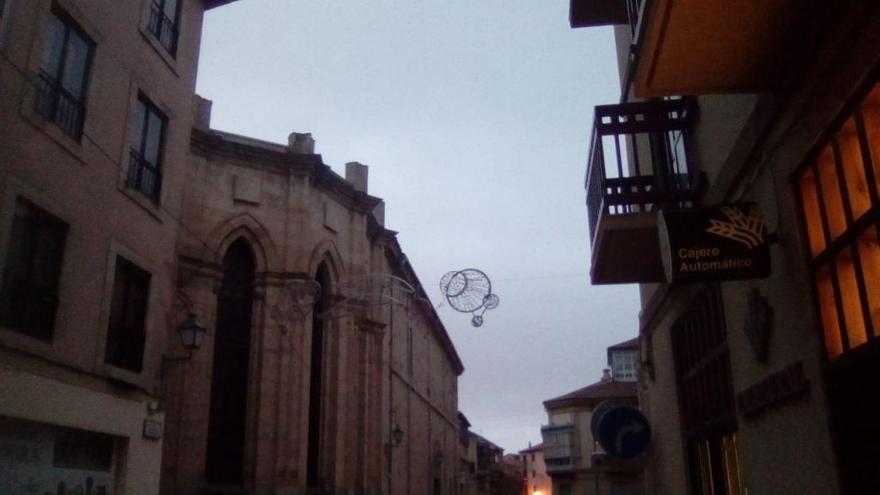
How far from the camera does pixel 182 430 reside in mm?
21156

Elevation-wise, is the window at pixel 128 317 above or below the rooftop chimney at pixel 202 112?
below

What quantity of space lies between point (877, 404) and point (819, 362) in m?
0.68

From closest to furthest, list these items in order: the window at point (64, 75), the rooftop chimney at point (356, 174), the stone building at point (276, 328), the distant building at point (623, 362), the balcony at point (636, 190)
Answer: the balcony at point (636, 190), the window at point (64, 75), the stone building at point (276, 328), the rooftop chimney at point (356, 174), the distant building at point (623, 362)

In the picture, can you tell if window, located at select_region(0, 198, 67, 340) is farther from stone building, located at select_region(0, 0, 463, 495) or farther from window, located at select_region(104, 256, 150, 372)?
window, located at select_region(104, 256, 150, 372)

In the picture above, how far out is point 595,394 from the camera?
4919cm

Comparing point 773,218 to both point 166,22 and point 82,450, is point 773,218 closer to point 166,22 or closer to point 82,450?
point 82,450

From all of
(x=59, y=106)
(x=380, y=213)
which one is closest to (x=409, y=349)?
(x=380, y=213)

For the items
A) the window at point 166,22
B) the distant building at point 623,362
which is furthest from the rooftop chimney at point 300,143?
the distant building at point 623,362

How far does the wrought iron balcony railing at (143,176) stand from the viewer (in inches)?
571

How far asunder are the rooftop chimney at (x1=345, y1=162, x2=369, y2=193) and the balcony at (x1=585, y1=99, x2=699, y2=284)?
18312mm

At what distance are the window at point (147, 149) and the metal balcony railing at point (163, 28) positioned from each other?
151 centimetres

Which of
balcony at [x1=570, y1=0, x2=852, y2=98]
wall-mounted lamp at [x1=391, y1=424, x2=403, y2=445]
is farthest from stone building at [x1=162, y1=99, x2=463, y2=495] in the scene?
balcony at [x1=570, y1=0, x2=852, y2=98]

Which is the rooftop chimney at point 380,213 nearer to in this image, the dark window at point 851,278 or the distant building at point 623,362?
the dark window at point 851,278

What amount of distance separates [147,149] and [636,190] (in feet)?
31.7
